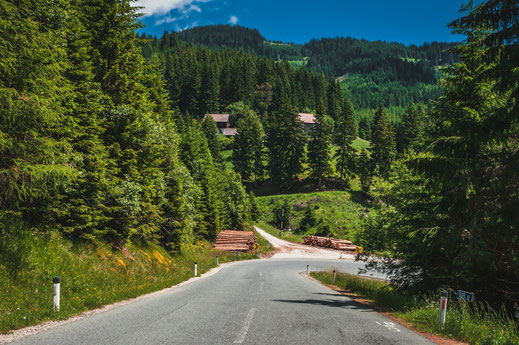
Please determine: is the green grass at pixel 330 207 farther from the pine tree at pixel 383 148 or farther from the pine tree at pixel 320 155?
the pine tree at pixel 383 148

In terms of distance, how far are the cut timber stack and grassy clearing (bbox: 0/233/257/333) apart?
2190 cm

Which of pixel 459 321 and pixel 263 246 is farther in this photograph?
pixel 263 246

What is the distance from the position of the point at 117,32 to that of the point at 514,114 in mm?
17343

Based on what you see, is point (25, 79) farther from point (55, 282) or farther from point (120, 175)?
point (120, 175)

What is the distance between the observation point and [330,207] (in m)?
57.9

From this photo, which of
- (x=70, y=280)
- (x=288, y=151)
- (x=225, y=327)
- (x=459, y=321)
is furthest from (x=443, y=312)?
(x=288, y=151)

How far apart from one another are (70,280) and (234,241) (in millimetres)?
30947

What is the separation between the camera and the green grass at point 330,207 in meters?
52.7

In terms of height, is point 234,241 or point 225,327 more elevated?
point 225,327

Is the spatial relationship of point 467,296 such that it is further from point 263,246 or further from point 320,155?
point 320,155

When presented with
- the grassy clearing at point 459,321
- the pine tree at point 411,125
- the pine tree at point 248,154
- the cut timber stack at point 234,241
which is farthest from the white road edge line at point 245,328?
the pine tree at point 411,125

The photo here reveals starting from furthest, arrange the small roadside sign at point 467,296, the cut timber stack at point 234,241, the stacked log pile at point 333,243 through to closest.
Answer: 1. the stacked log pile at point 333,243
2. the cut timber stack at point 234,241
3. the small roadside sign at point 467,296

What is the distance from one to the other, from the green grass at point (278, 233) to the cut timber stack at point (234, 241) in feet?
45.0

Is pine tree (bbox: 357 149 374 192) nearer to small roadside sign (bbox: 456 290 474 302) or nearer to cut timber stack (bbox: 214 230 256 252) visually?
cut timber stack (bbox: 214 230 256 252)
